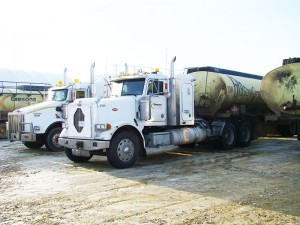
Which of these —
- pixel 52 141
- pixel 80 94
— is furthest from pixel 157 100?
pixel 52 141

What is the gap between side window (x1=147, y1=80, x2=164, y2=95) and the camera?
11.1 m

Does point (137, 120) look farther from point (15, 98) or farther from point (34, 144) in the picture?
point (15, 98)

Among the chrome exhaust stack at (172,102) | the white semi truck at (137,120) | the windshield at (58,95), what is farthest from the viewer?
the windshield at (58,95)

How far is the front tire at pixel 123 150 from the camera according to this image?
9.87 meters

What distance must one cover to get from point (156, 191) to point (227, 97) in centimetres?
778

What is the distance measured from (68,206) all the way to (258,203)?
326 centimetres

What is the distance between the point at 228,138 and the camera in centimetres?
1479

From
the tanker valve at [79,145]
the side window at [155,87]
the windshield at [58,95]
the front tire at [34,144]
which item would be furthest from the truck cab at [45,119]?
the tanker valve at [79,145]

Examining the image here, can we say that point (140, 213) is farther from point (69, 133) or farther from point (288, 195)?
point (69, 133)

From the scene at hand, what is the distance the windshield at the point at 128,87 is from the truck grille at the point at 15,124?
4959mm

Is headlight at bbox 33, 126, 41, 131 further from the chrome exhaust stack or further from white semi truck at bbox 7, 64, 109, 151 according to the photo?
the chrome exhaust stack

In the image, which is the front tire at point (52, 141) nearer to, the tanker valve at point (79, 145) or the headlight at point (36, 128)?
the headlight at point (36, 128)

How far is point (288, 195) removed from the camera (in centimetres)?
672

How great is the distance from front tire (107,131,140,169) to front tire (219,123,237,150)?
16.5ft
